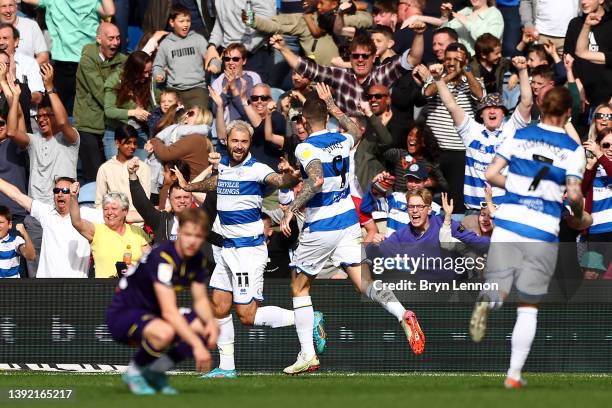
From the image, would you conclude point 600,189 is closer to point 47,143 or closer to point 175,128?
point 175,128

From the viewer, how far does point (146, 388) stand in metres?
10.4

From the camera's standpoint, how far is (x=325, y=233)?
13555 mm

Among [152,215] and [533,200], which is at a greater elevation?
[533,200]

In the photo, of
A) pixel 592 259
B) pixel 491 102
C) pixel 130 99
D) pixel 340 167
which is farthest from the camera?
pixel 130 99

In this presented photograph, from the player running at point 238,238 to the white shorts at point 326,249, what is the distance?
45 centimetres

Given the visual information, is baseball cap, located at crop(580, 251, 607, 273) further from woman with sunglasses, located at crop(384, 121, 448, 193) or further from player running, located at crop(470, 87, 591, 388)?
player running, located at crop(470, 87, 591, 388)

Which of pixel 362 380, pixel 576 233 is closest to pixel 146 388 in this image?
pixel 362 380

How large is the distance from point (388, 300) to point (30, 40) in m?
7.60

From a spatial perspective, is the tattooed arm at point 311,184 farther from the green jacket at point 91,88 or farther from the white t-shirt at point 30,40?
the white t-shirt at point 30,40

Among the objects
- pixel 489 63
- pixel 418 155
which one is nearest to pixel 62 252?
pixel 418 155

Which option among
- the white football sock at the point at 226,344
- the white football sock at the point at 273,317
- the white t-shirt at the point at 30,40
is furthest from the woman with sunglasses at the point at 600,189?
A: the white t-shirt at the point at 30,40

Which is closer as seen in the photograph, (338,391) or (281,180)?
(338,391)

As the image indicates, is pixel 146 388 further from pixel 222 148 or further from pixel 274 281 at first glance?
pixel 222 148

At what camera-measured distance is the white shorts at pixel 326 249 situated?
1355 centimetres
